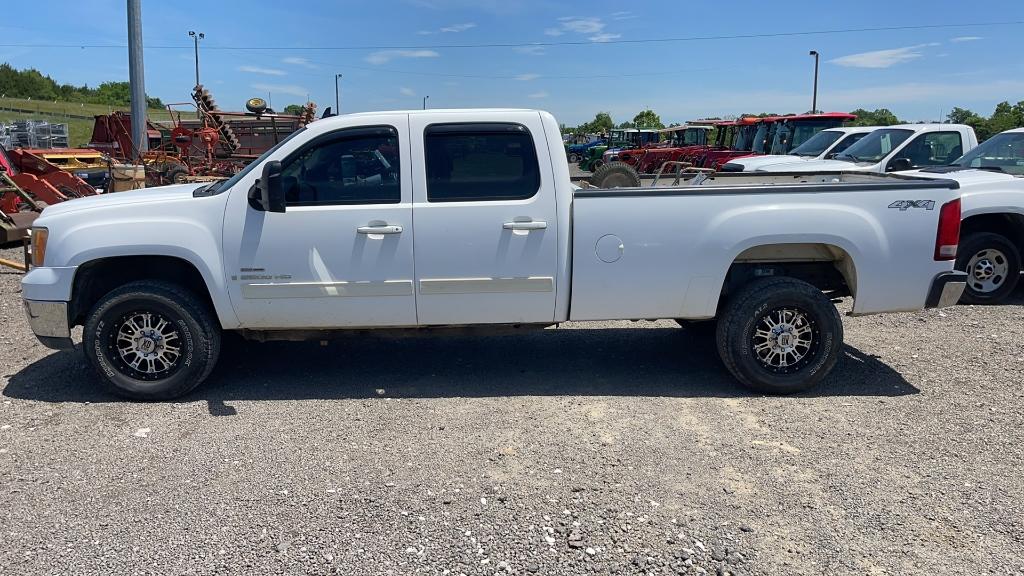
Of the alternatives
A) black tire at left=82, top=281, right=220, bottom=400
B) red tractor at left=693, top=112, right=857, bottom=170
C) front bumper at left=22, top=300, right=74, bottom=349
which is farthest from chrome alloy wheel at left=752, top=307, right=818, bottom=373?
red tractor at left=693, top=112, right=857, bottom=170

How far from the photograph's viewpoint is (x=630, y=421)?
5.21 meters

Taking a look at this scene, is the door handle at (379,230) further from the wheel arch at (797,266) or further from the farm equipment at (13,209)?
the farm equipment at (13,209)

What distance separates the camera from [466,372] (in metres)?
6.25

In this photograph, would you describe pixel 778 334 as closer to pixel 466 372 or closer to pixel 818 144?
pixel 466 372

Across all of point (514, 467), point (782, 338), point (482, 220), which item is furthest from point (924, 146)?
point (514, 467)

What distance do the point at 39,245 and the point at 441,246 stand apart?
109 inches

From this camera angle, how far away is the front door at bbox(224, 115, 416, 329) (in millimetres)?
5355

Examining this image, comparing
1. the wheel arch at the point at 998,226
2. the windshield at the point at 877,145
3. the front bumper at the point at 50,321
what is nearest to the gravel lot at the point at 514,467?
the front bumper at the point at 50,321

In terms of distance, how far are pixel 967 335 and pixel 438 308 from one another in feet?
16.6

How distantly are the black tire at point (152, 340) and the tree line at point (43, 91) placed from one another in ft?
297

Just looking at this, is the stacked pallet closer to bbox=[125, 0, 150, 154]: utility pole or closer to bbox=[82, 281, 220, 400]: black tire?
bbox=[125, 0, 150, 154]: utility pole

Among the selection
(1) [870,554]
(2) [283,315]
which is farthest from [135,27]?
(1) [870,554]

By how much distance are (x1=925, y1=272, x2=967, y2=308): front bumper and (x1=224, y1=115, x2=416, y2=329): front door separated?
11.9ft

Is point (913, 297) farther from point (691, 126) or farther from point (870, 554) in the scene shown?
point (691, 126)
